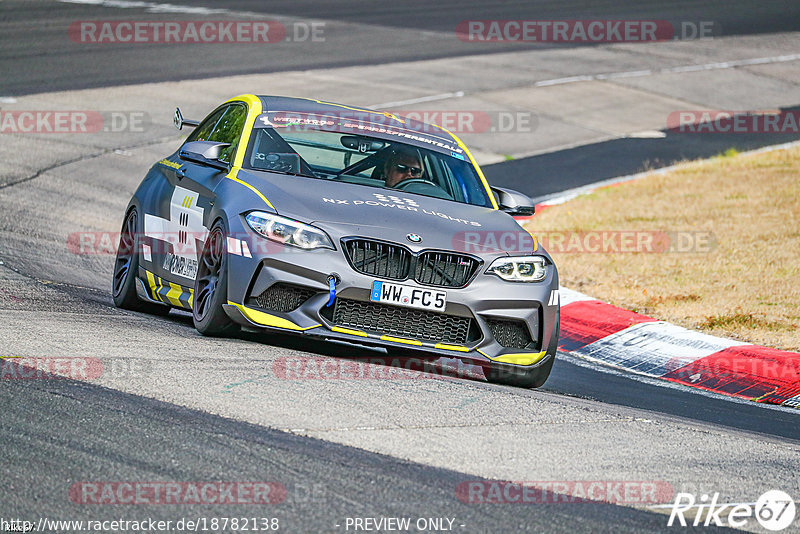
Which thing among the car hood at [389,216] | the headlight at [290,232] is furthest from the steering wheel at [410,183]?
the headlight at [290,232]

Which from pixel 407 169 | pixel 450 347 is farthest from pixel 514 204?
pixel 450 347

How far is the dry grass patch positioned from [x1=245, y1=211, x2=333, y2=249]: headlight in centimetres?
417

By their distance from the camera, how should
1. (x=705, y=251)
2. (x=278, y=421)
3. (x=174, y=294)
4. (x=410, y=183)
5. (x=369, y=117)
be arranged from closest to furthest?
(x=278, y=421), (x=174, y=294), (x=410, y=183), (x=369, y=117), (x=705, y=251)

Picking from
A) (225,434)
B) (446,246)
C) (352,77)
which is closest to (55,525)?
(225,434)

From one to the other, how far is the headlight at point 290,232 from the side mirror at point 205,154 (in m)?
1.02

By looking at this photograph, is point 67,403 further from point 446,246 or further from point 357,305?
point 446,246

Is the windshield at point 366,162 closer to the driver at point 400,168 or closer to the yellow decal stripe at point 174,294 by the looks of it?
the driver at point 400,168

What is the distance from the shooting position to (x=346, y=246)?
21.9ft

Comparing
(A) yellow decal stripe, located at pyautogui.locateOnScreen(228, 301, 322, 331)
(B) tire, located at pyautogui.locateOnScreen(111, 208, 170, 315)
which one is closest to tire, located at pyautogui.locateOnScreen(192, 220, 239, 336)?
(A) yellow decal stripe, located at pyautogui.locateOnScreen(228, 301, 322, 331)

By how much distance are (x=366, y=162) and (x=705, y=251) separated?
18.7ft

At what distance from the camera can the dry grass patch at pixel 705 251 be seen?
10.1 m

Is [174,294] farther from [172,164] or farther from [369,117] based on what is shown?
[369,117]

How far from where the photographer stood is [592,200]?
52.1ft

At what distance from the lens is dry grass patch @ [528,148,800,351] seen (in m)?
10.1
